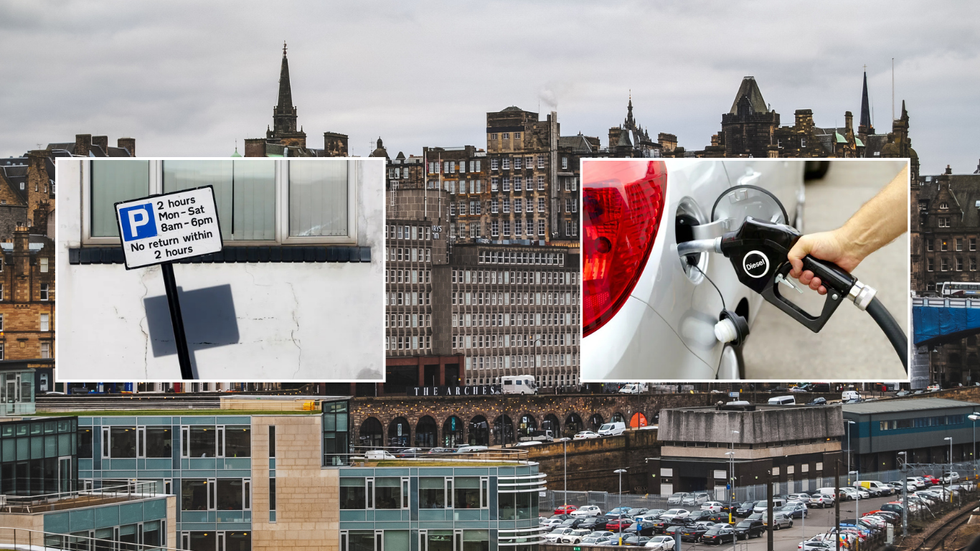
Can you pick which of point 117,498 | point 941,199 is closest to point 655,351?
point 117,498

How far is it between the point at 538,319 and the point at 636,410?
34.7 feet

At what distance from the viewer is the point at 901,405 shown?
8700 cm

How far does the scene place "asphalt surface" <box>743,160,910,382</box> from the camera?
48906 mm

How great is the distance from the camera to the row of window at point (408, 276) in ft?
312

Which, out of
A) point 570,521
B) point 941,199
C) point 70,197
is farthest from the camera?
point 941,199

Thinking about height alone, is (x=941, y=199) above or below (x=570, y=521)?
above

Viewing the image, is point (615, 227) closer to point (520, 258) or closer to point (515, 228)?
point (520, 258)

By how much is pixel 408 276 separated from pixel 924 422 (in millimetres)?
31122

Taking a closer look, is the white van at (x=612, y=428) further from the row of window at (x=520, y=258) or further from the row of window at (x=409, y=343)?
the row of window at (x=520, y=258)

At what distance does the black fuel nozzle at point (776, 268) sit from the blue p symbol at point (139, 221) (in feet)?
57.1

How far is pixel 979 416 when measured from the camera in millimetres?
89062

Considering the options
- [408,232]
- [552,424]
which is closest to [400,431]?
[552,424]

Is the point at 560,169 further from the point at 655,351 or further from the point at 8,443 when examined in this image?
the point at 8,443

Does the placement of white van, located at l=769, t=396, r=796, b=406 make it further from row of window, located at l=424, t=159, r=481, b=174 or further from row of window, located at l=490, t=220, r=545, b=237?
row of window, located at l=424, t=159, r=481, b=174
